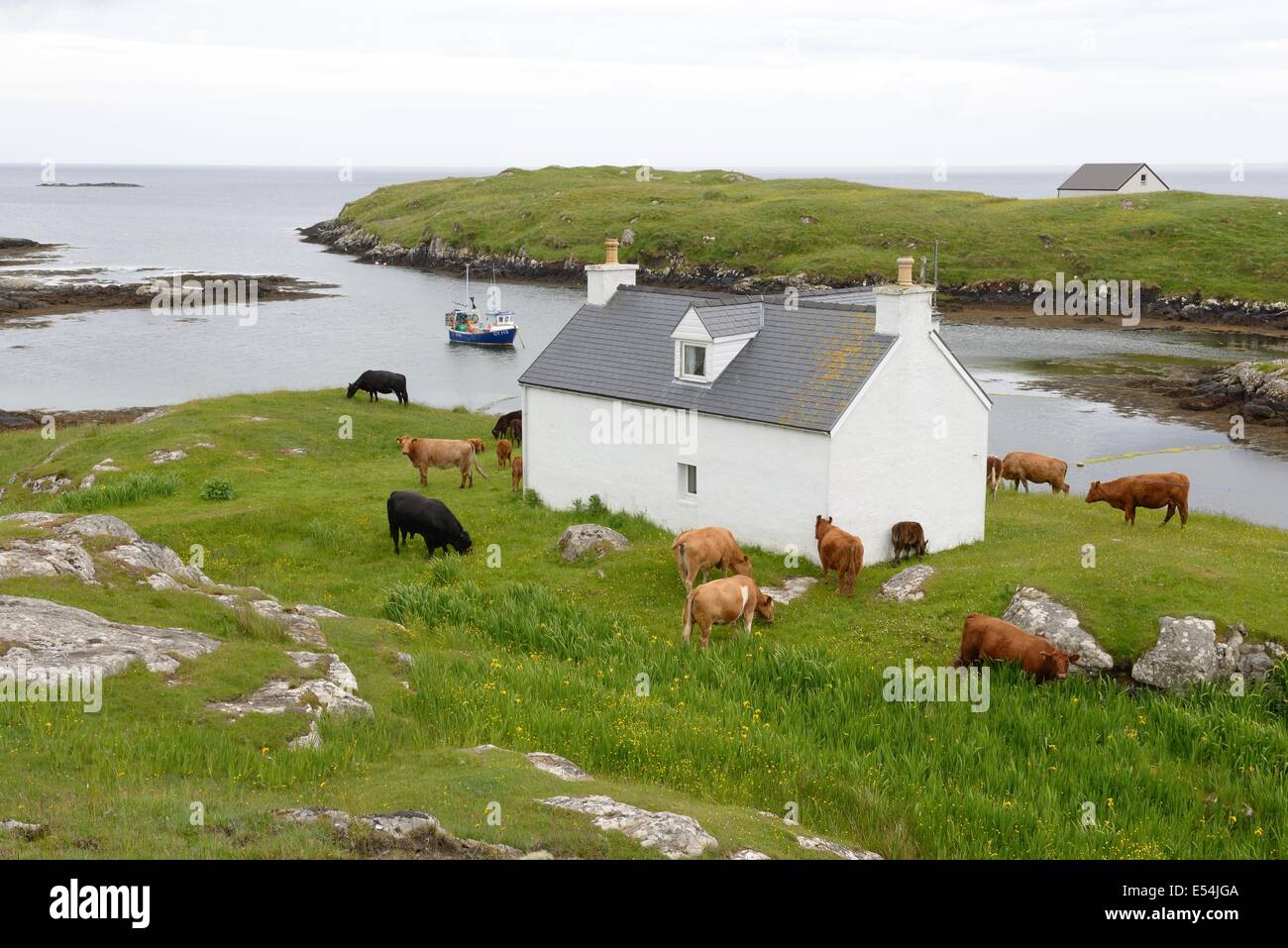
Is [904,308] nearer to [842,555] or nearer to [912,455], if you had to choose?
[912,455]

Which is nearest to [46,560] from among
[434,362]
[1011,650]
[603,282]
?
[1011,650]

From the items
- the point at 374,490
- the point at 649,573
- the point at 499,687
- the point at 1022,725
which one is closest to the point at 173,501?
the point at 374,490

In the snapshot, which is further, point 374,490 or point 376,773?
point 374,490

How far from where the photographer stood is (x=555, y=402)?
34281 mm

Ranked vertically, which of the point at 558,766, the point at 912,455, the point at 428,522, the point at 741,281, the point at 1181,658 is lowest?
the point at 558,766

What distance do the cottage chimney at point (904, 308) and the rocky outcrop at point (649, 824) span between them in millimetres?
18585

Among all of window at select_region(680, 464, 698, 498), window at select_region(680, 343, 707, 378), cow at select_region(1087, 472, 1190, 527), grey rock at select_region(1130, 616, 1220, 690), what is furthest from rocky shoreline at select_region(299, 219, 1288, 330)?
grey rock at select_region(1130, 616, 1220, 690)

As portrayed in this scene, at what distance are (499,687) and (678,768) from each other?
3.98 metres

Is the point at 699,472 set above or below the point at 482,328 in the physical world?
below

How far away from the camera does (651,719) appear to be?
60.0 ft

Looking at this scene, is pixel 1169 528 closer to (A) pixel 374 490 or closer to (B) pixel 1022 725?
(B) pixel 1022 725

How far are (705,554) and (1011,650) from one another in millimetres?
7478

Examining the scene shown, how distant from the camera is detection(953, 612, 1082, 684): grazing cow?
68.6 ft
